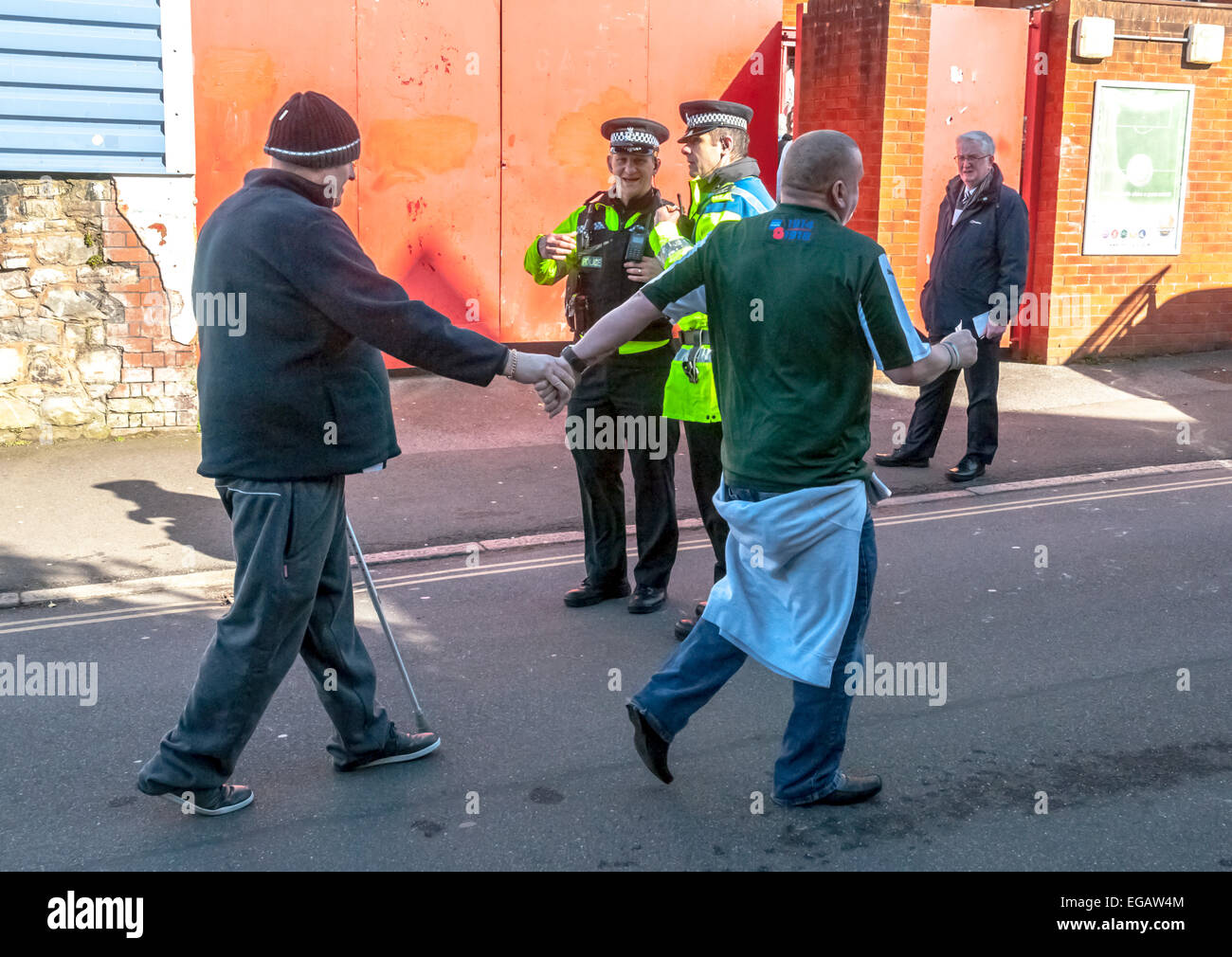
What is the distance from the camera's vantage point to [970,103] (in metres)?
12.2

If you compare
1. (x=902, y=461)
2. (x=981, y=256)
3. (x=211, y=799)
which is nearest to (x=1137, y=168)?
(x=981, y=256)

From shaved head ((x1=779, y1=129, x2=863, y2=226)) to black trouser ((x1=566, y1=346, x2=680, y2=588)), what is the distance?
208 centimetres

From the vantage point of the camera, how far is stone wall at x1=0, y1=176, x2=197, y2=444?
919 cm

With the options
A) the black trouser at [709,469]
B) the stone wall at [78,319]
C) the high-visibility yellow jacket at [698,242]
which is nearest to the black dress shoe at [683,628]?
the black trouser at [709,469]

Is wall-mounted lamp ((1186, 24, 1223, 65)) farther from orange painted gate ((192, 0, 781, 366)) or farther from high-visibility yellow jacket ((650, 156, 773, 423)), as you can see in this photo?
high-visibility yellow jacket ((650, 156, 773, 423))

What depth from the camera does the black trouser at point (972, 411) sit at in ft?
28.6

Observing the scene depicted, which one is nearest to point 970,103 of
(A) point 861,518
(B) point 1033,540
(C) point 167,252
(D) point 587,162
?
(D) point 587,162

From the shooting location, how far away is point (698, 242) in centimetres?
559

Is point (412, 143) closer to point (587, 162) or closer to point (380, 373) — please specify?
point (587, 162)

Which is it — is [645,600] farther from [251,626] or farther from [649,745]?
[251,626]

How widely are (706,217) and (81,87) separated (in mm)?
5694

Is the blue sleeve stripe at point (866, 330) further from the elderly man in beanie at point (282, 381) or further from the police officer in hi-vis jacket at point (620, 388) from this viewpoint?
the police officer in hi-vis jacket at point (620, 388)

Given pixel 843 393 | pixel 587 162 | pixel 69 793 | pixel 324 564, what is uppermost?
pixel 587 162
